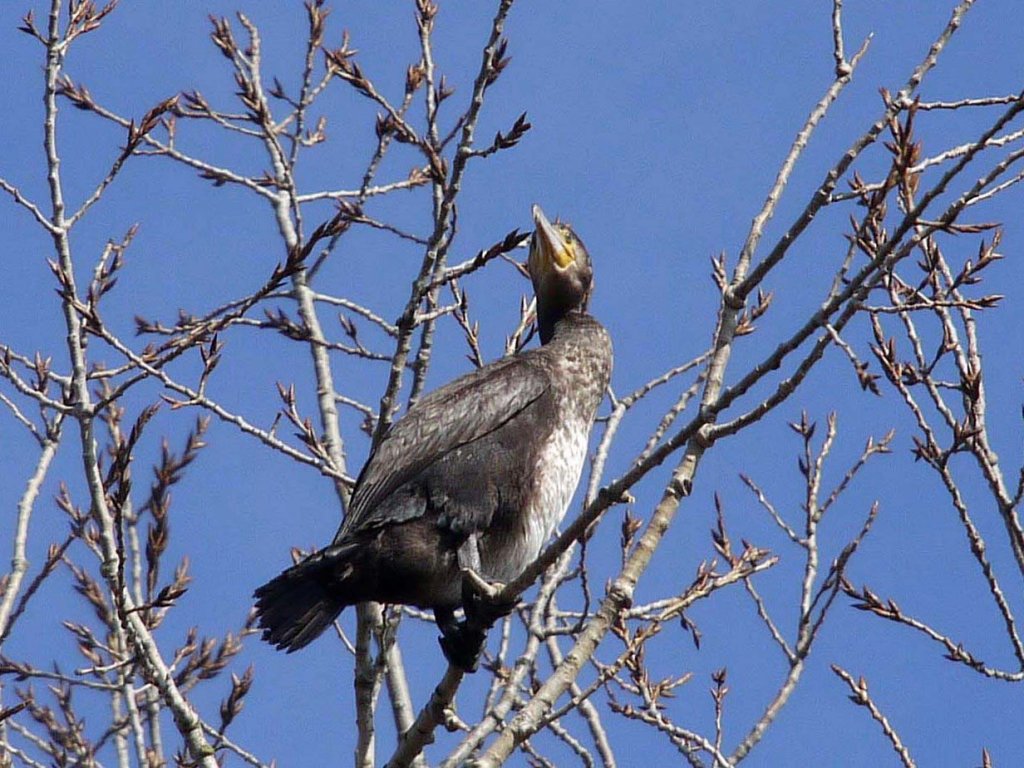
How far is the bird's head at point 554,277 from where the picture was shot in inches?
251

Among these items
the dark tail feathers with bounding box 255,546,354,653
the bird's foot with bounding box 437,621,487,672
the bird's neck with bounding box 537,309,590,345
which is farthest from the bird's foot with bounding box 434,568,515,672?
the bird's neck with bounding box 537,309,590,345

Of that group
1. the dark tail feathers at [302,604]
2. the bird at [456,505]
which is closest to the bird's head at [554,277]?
the bird at [456,505]

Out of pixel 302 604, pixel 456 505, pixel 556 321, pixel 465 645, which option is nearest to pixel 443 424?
pixel 456 505

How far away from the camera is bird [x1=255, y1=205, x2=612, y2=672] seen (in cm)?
496

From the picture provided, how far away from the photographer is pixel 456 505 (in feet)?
16.9

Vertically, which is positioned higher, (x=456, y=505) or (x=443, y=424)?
(x=443, y=424)

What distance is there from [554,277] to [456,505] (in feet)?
5.04

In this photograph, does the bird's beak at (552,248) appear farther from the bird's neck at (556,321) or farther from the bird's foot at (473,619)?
the bird's foot at (473,619)

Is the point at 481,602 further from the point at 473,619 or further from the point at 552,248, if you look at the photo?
the point at 552,248

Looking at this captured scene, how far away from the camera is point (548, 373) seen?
560cm

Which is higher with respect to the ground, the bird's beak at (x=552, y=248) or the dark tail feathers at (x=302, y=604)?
the bird's beak at (x=552, y=248)

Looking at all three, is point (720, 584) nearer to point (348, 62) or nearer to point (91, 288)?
point (91, 288)

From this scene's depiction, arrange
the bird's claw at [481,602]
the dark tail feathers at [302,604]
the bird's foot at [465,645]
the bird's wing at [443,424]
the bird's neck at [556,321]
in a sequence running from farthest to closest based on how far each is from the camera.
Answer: the bird's neck at [556,321]
the bird's wing at [443,424]
the dark tail feathers at [302,604]
the bird's foot at [465,645]
the bird's claw at [481,602]

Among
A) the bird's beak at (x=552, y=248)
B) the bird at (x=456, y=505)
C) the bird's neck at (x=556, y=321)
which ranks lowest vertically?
the bird at (x=456, y=505)
